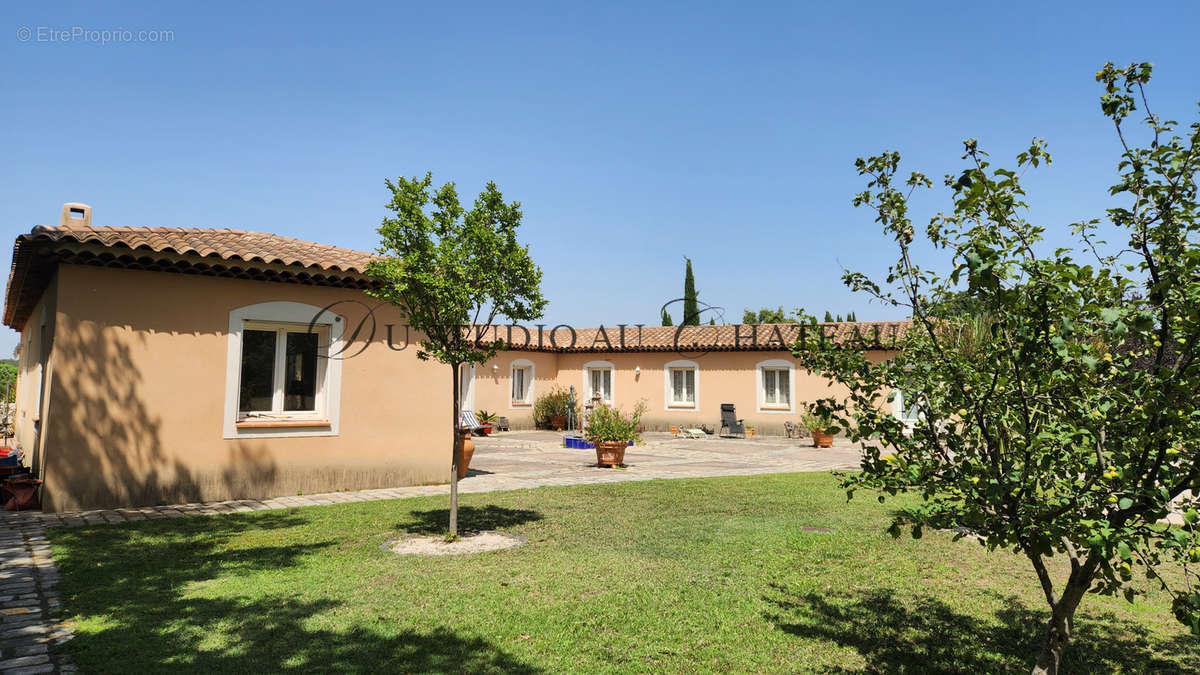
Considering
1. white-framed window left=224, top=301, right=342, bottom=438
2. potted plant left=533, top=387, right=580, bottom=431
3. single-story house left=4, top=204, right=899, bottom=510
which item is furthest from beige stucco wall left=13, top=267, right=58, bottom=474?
potted plant left=533, top=387, right=580, bottom=431

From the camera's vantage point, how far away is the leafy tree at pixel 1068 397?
91.0 inches

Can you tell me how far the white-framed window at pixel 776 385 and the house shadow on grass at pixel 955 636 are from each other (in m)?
18.4

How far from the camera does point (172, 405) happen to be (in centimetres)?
847

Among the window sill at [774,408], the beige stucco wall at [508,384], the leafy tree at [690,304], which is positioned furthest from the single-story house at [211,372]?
the leafy tree at [690,304]

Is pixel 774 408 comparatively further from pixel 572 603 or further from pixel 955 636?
pixel 572 603

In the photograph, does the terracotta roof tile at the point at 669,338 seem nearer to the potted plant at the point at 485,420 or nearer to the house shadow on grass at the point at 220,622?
the potted plant at the point at 485,420

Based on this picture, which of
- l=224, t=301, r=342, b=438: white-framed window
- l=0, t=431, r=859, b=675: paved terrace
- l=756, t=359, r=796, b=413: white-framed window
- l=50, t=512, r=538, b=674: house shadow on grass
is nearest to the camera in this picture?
l=50, t=512, r=538, b=674: house shadow on grass

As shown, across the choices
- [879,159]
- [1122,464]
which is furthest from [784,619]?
[879,159]

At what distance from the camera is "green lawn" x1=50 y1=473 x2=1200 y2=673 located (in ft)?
12.5

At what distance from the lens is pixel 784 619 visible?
14.6ft

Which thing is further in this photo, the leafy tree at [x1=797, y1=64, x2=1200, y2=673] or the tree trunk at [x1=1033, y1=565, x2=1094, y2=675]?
the tree trunk at [x1=1033, y1=565, x2=1094, y2=675]

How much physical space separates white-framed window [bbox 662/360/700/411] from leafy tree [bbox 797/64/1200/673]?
71.3 ft

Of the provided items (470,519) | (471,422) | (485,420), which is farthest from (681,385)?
(470,519)

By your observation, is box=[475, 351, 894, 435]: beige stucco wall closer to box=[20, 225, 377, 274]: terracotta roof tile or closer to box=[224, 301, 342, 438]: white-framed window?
box=[20, 225, 377, 274]: terracotta roof tile
